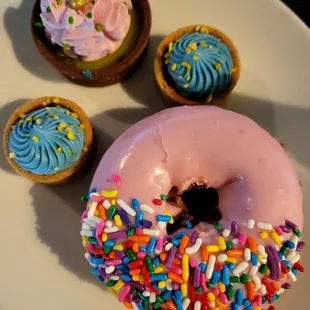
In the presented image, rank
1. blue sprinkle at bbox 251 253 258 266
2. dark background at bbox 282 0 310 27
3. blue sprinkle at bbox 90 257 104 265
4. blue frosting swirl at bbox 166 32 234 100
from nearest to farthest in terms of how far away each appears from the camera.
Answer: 1. blue sprinkle at bbox 251 253 258 266
2. blue sprinkle at bbox 90 257 104 265
3. blue frosting swirl at bbox 166 32 234 100
4. dark background at bbox 282 0 310 27

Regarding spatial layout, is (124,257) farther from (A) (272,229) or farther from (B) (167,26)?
(B) (167,26)

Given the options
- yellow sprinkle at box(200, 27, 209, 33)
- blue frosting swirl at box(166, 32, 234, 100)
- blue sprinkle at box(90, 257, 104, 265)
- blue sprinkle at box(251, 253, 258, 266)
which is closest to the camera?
blue sprinkle at box(251, 253, 258, 266)

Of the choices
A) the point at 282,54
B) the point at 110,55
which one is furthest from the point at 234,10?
the point at 110,55

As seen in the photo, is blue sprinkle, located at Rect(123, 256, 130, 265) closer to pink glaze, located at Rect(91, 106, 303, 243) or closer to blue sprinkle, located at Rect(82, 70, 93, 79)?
pink glaze, located at Rect(91, 106, 303, 243)

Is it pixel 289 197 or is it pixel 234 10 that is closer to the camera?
pixel 289 197

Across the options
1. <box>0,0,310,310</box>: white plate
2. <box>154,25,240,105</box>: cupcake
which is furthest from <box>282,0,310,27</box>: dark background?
<box>154,25,240,105</box>: cupcake
